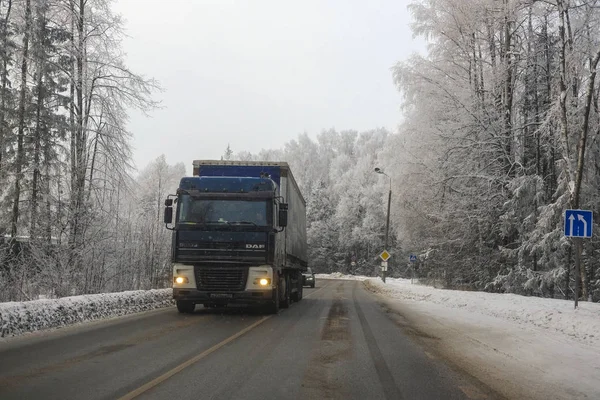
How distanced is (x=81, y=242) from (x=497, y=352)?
12.5 m

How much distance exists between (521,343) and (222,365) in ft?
19.9

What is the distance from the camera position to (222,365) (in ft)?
23.4

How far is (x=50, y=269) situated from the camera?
1442cm

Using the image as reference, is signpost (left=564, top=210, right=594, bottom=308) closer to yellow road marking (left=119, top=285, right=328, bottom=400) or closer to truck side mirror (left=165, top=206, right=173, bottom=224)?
yellow road marking (left=119, top=285, right=328, bottom=400)

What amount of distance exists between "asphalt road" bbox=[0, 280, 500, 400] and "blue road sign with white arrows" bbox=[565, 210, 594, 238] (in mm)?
5592

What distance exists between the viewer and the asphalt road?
225 inches

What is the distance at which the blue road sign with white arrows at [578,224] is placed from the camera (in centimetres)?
1332

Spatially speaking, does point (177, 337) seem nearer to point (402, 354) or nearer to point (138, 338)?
point (138, 338)

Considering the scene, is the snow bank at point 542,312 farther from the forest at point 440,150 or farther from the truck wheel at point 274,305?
the truck wheel at point 274,305

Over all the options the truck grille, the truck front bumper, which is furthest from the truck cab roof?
the truck front bumper

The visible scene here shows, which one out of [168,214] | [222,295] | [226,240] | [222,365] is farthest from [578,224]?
[168,214]

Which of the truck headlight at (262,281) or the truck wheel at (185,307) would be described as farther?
the truck wheel at (185,307)

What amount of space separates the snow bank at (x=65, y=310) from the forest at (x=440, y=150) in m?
2.09

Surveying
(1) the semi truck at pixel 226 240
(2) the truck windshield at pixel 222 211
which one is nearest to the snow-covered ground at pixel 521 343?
(1) the semi truck at pixel 226 240
